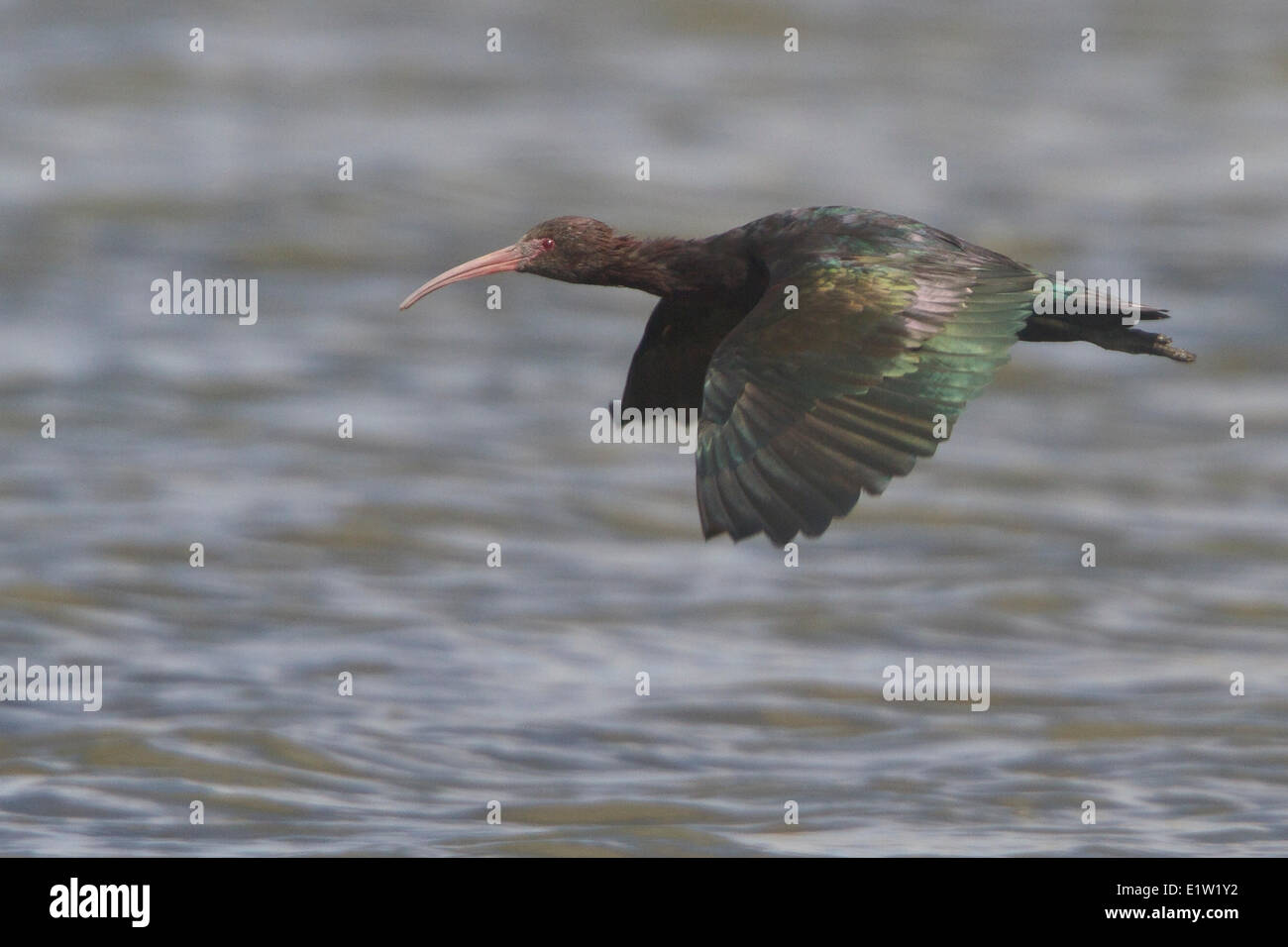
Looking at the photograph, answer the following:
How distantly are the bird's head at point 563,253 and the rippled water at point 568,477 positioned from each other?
4853 millimetres

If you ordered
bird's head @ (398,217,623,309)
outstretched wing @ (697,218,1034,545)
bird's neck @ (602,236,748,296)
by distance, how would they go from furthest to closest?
bird's head @ (398,217,623,309)
bird's neck @ (602,236,748,296)
outstretched wing @ (697,218,1034,545)

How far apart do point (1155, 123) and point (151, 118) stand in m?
14.6

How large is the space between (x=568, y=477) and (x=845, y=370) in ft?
47.7

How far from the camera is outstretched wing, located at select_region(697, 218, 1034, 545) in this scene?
30.2ft

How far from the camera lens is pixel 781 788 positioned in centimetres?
1662

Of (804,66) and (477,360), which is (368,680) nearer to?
(477,360)

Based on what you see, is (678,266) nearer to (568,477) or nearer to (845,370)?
(845,370)

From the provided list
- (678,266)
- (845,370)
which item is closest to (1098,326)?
(845,370)

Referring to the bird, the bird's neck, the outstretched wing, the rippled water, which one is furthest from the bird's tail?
the rippled water

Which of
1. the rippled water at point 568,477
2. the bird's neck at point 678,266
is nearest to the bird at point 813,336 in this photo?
the bird's neck at point 678,266

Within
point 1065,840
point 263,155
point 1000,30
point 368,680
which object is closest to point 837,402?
point 1065,840

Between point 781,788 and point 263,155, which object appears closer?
point 781,788

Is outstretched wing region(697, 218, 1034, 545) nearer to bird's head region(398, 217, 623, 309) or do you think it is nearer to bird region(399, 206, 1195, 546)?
bird region(399, 206, 1195, 546)

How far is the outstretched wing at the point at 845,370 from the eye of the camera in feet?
30.2
